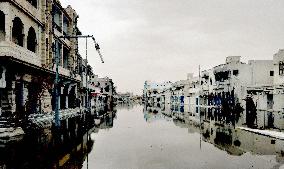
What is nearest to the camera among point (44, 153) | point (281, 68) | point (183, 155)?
point (44, 153)

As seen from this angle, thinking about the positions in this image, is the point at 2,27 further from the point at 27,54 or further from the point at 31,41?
the point at 31,41

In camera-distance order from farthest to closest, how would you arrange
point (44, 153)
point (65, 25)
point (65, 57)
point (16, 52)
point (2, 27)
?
point (65, 57) → point (65, 25) → point (16, 52) → point (2, 27) → point (44, 153)

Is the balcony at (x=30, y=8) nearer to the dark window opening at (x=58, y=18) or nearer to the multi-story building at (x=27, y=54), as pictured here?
the multi-story building at (x=27, y=54)

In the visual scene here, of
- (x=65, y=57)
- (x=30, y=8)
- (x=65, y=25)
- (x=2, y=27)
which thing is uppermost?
(x=65, y=25)

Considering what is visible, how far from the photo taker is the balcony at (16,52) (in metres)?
20.5

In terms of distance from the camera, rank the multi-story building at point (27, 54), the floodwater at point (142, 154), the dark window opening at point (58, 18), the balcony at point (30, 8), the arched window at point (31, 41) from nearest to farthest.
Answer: the floodwater at point (142, 154)
the multi-story building at point (27, 54)
the balcony at point (30, 8)
the arched window at point (31, 41)
the dark window opening at point (58, 18)

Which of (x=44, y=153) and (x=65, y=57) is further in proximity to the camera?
(x=65, y=57)

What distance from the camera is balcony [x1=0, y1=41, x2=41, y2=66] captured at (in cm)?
2050

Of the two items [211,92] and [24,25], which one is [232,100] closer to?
[211,92]

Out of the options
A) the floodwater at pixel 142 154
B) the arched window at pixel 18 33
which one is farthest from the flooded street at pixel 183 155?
the arched window at pixel 18 33

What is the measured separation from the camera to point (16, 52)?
2283 centimetres

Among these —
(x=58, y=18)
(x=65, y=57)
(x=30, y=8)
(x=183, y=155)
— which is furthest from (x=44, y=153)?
(x=65, y=57)

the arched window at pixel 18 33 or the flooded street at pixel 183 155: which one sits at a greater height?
the arched window at pixel 18 33

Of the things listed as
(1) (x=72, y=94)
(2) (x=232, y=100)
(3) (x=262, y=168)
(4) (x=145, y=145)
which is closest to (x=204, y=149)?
(4) (x=145, y=145)
